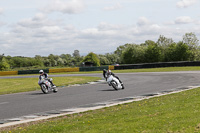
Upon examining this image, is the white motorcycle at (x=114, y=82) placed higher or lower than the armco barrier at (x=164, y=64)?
lower

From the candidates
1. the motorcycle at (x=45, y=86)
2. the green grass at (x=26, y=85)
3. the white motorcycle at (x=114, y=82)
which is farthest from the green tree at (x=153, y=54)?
the motorcycle at (x=45, y=86)

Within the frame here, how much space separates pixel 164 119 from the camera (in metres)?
7.53

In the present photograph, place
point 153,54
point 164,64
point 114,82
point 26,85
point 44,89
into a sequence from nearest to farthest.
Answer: point 44,89
point 114,82
point 26,85
point 164,64
point 153,54

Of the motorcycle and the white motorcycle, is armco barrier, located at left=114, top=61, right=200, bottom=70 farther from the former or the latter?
the motorcycle

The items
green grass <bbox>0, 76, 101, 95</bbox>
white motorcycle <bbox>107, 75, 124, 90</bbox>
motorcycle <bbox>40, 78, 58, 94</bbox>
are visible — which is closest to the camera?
motorcycle <bbox>40, 78, 58, 94</bbox>

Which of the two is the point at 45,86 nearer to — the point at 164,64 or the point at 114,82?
the point at 114,82

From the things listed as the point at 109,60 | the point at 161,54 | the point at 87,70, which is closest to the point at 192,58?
the point at 161,54

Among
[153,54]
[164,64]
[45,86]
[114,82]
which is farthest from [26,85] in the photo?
[153,54]

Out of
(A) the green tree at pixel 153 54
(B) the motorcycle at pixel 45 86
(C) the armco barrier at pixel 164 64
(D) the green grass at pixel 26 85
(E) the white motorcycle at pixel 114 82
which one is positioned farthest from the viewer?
(A) the green tree at pixel 153 54

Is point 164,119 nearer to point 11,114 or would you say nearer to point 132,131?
point 132,131

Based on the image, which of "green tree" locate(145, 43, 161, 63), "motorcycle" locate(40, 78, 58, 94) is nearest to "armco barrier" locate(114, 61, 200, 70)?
"motorcycle" locate(40, 78, 58, 94)

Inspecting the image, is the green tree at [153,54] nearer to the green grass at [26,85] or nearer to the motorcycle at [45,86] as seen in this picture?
the green grass at [26,85]

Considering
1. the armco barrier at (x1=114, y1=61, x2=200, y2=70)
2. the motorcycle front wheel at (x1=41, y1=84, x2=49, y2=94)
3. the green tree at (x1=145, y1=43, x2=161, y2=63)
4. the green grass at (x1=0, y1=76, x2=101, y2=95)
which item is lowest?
the green grass at (x1=0, y1=76, x2=101, y2=95)

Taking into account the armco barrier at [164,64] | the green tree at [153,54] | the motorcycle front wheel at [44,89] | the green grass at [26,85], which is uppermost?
the green tree at [153,54]
